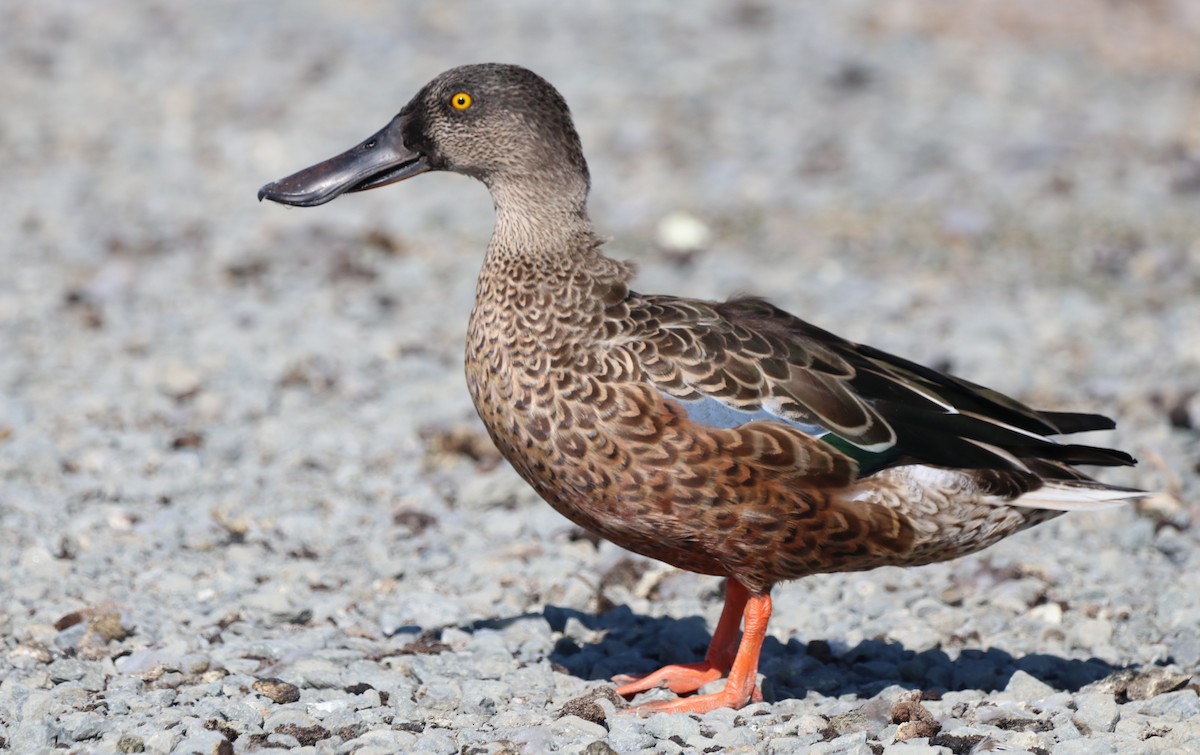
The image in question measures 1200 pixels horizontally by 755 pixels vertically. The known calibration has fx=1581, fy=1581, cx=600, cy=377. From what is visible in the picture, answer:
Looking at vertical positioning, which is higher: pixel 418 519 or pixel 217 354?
pixel 217 354

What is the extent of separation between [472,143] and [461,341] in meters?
3.88

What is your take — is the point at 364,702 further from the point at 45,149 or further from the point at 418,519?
the point at 45,149

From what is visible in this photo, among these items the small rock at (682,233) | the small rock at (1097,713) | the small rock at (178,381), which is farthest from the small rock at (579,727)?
the small rock at (682,233)

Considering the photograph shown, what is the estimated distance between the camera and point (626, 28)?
1526cm

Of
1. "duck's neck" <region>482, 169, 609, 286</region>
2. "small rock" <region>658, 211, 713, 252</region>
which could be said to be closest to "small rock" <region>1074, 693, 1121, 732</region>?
"duck's neck" <region>482, 169, 609, 286</region>

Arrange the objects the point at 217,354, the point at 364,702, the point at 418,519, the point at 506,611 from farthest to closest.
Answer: the point at 217,354
the point at 418,519
the point at 506,611
the point at 364,702

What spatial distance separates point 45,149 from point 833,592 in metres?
8.53

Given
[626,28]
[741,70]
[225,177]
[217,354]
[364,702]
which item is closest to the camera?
[364,702]

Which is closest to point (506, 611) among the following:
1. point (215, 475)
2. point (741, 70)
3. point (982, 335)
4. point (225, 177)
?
point (215, 475)

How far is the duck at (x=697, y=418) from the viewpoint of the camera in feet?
16.7

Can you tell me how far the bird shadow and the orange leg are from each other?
0.19 m

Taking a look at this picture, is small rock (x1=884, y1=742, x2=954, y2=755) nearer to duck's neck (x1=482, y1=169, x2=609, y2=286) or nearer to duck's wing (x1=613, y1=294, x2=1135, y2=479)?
duck's wing (x1=613, y1=294, x2=1135, y2=479)

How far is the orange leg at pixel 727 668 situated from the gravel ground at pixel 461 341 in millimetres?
100

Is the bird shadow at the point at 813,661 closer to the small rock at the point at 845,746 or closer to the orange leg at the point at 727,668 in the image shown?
the orange leg at the point at 727,668
